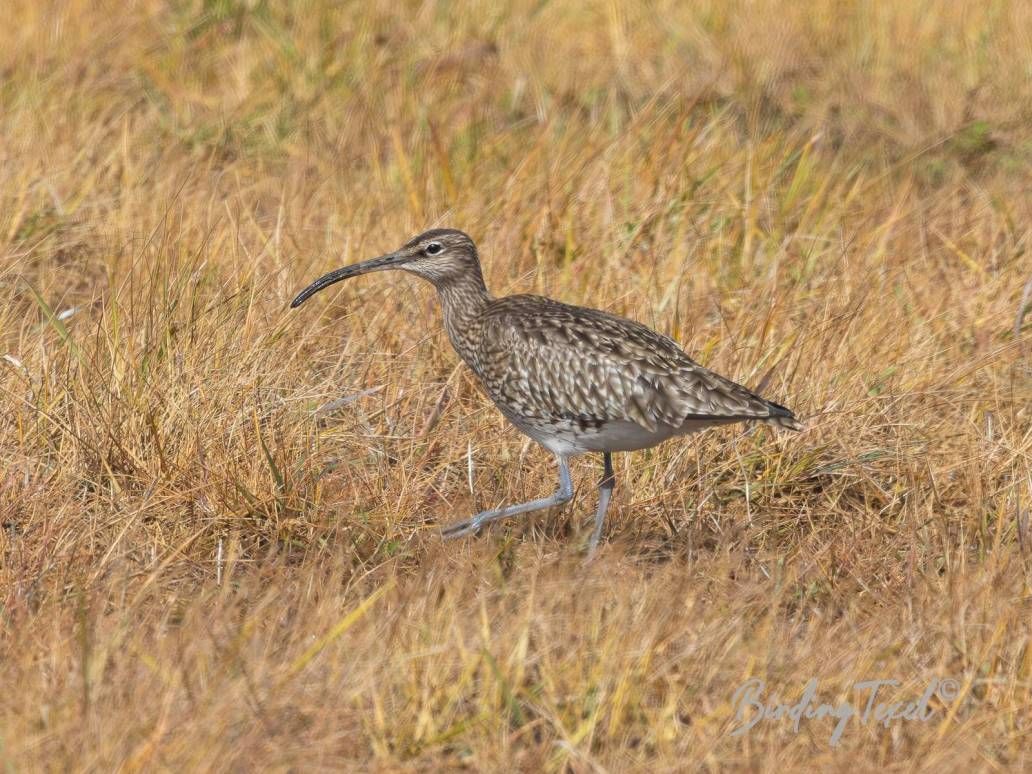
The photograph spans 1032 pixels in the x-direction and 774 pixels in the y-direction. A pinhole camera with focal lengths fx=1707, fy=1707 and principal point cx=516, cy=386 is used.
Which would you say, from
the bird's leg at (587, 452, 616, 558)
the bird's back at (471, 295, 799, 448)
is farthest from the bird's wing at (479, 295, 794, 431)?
the bird's leg at (587, 452, 616, 558)

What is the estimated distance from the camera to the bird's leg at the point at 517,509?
209 inches

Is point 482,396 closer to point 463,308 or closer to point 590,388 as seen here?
point 463,308

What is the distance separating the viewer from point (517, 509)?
17.9 feet

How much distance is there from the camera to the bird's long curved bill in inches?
241

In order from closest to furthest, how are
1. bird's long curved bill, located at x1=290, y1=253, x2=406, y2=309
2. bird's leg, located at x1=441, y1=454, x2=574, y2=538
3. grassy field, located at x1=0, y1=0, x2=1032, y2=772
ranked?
grassy field, located at x1=0, y1=0, x2=1032, y2=772 < bird's leg, located at x1=441, y1=454, x2=574, y2=538 < bird's long curved bill, located at x1=290, y1=253, x2=406, y2=309

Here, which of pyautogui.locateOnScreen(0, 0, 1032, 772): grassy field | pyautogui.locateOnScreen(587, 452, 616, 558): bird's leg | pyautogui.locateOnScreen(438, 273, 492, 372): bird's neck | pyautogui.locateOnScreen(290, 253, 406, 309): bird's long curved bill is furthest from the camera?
pyautogui.locateOnScreen(290, 253, 406, 309): bird's long curved bill

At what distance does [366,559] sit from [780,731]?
1.71 m

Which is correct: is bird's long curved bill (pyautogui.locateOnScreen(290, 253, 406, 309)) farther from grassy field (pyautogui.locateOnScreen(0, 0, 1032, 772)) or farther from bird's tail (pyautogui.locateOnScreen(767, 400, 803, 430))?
bird's tail (pyautogui.locateOnScreen(767, 400, 803, 430))

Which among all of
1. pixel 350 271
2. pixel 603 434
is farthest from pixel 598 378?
pixel 350 271

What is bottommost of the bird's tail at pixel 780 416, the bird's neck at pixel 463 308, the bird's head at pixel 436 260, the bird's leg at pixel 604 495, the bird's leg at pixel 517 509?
the bird's leg at pixel 604 495

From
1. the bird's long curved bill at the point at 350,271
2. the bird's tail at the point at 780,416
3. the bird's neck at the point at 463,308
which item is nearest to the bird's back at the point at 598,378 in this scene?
the bird's tail at the point at 780,416

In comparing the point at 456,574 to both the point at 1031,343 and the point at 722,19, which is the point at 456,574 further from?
the point at 722,19

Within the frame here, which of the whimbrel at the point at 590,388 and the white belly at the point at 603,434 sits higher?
the whimbrel at the point at 590,388

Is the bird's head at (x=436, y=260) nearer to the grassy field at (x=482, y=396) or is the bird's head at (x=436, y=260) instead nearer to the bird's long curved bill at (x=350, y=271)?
the bird's long curved bill at (x=350, y=271)
